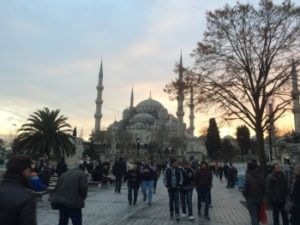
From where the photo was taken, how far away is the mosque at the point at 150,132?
93188 millimetres

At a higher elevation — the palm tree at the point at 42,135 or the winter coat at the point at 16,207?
the palm tree at the point at 42,135

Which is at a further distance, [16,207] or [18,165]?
[18,165]

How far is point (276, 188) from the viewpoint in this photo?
28.7 ft

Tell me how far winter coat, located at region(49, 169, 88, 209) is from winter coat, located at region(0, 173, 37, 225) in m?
3.47

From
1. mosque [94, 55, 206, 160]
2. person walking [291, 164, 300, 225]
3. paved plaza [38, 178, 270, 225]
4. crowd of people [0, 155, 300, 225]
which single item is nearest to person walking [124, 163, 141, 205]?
crowd of people [0, 155, 300, 225]

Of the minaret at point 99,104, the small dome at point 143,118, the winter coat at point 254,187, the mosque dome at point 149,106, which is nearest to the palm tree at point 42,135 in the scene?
the winter coat at point 254,187

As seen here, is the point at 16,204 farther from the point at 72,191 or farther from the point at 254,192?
the point at 254,192

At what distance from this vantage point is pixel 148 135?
120062mm

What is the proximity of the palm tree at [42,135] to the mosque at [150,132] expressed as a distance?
4928 cm

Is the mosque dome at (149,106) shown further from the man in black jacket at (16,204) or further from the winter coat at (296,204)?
the man in black jacket at (16,204)

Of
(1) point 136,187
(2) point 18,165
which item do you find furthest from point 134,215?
(2) point 18,165

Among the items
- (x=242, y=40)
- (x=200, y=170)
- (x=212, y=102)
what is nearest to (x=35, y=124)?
(x=212, y=102)

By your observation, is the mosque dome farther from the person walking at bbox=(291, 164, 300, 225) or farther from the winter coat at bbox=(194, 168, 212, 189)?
the person walking at bbox=(291, 164, 300, 225)

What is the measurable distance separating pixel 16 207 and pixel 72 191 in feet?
11.7
